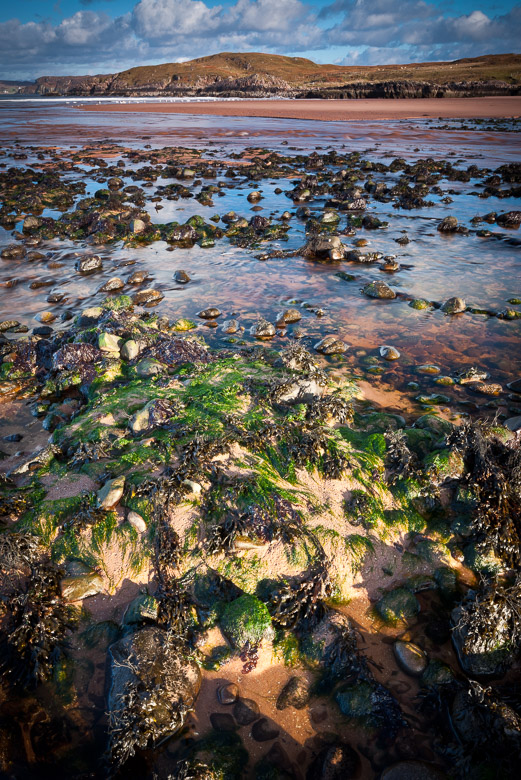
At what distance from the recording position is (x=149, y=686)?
3.17m

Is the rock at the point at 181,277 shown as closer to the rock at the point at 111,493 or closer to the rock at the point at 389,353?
the rock at the point at 389,353

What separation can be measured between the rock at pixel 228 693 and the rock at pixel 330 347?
5.49m

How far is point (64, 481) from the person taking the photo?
492 cm

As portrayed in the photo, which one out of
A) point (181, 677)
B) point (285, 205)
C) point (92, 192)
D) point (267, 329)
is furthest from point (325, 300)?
point (92, 192)

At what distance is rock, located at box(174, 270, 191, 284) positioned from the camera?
10906mm

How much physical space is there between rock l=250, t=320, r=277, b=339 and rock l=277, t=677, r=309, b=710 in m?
5.92

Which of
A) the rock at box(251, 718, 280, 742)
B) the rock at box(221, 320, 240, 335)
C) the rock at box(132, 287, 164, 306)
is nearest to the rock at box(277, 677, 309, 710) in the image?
the rock at box(251, 718, 280, 742)

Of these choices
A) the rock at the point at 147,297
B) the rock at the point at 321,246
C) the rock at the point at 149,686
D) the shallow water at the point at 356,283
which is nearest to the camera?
the rock at the point at 149,686

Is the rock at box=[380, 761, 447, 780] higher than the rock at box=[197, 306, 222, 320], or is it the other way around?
the rock at box=[197, 306, 222, 320]

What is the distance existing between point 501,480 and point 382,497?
4.12 ft

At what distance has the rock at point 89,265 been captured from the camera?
456 inches

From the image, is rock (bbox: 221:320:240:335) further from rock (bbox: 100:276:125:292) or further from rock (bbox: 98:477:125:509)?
rock (bbox: 98:477:125:509)

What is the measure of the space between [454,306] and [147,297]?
6.91 meters

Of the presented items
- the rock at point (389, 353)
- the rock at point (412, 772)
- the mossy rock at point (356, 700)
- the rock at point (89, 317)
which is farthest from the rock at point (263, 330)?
the rock at point (412, 772)
